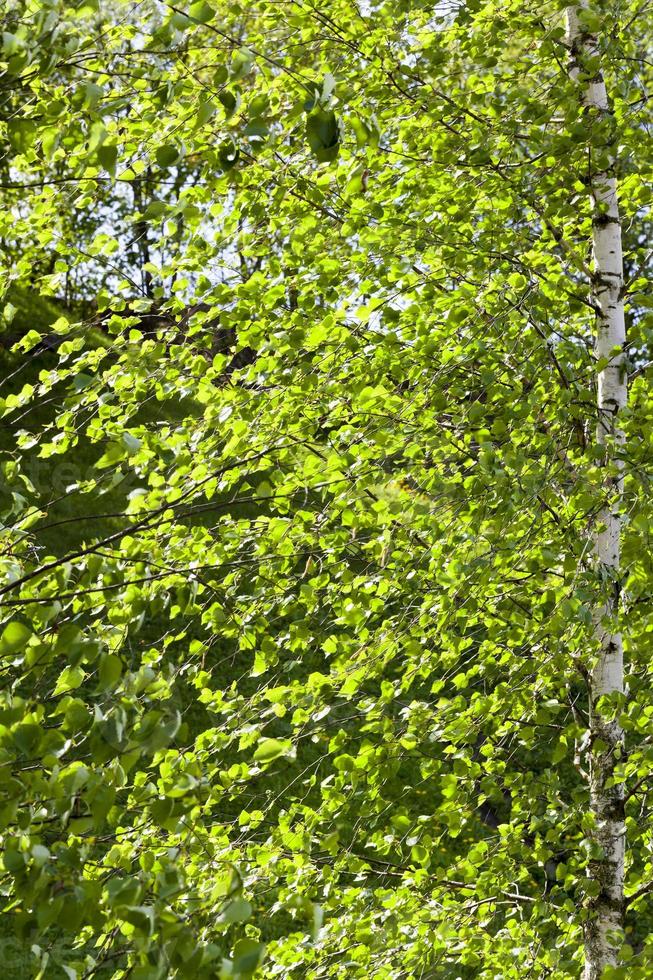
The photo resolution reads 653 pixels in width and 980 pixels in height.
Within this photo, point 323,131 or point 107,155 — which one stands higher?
point 107,155

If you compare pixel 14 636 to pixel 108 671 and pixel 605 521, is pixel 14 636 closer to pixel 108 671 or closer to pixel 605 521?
pixel 108 671

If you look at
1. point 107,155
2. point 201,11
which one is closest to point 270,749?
point 107,155

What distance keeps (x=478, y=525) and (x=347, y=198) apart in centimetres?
146

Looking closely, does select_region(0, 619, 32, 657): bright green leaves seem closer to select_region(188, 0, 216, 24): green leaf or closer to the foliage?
the foliage

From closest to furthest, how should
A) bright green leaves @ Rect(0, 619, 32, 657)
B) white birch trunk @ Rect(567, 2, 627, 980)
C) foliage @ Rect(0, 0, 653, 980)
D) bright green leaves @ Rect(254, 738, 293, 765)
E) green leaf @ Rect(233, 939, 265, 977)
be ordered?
1. green leaf @ Rect(233, 939, 265, 977)
2. bright green leaves @ Rect(0, 619, 32, 657)
3. bright green leaves @ Rect(254, 738, 293, 765)
4. foliage @ Rect(0, 0, 653, 980)
5. white birch trunk @ Rect(567, 2, 627, 980)

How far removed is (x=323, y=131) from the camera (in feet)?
5.98

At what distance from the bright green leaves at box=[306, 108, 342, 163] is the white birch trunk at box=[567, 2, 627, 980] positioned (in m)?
1.81

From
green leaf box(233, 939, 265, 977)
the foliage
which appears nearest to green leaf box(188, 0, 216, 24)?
the foliage

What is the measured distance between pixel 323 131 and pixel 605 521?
8.12ft

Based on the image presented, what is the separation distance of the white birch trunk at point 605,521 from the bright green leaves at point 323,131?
181 centimetres

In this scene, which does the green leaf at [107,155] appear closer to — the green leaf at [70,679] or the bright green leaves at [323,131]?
the bright green leaves at [323,131]

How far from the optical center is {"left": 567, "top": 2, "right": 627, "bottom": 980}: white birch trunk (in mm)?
3615

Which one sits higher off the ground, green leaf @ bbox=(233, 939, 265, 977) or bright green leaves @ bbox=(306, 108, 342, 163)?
bright green leaves @ bbox=(306, 108, 342, 163)

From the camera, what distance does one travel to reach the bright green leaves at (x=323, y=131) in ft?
5.98
